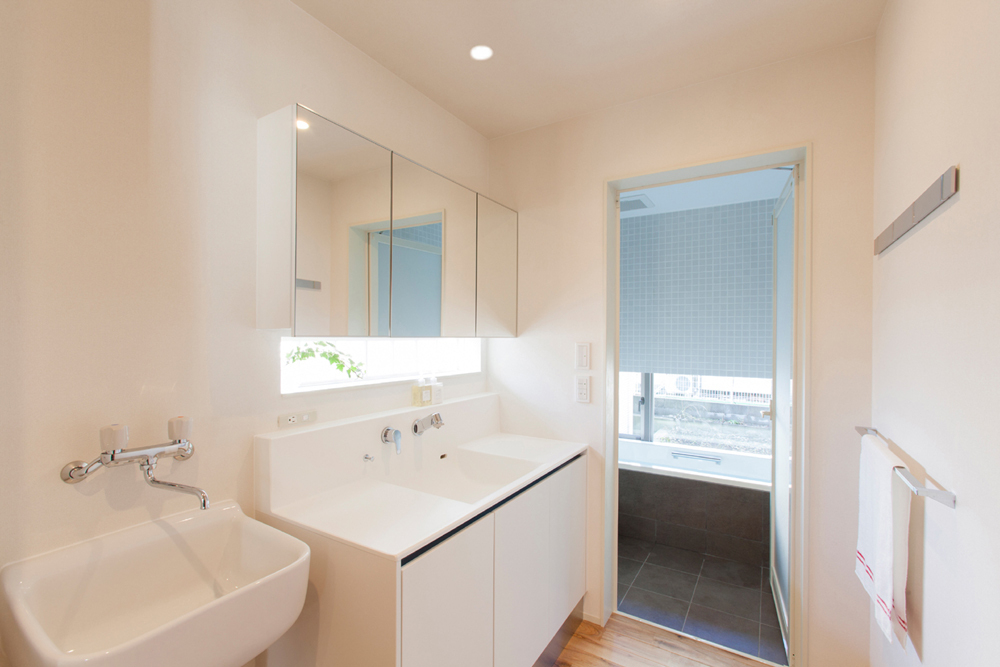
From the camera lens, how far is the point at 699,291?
12.3 feet

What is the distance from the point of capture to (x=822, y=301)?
5.92 ft

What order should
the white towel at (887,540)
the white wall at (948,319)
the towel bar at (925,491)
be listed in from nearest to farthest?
1. the white wall at (948,319)
2. the towel bar at (925,491)
3. the white towel at (887,540)

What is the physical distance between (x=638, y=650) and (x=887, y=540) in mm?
1276

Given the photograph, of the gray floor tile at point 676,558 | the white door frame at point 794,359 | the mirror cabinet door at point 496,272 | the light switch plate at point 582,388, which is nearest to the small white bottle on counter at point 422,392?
the mirror cabinet door at point 496,272

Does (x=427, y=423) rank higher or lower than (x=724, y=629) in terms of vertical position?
higher

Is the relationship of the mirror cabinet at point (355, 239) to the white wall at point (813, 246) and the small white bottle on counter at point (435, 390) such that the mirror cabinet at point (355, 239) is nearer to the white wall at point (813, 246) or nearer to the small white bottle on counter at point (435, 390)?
the small white bottle on counter at point (435, 390)

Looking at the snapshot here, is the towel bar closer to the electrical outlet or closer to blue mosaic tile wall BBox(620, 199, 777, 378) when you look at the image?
the electrical outlet

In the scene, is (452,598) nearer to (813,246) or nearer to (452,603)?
(452,603)

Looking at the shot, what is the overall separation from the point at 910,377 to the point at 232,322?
79.2 inches

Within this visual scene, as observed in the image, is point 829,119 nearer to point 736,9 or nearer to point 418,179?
point 736,9

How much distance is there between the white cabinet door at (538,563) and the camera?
1.58 m

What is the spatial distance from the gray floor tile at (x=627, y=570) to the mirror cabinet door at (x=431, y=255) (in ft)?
5.83

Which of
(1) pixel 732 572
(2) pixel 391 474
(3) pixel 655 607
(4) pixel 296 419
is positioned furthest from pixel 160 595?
(1) pixel 732 572

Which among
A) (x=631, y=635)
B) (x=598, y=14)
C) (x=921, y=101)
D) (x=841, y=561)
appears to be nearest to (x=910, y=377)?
(x=921, y=101)
